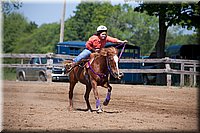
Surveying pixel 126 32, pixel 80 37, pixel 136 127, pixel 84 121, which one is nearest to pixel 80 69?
pixel 84 121

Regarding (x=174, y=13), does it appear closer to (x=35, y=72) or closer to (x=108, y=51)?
(x=35, y=72)

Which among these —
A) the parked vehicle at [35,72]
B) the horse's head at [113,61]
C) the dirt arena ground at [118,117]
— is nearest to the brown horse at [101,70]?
the horse's head at [113,61]

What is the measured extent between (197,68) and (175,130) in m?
13.8

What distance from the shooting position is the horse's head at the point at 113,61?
973cm

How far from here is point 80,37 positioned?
186 feet

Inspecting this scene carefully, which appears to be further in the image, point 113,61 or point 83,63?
point 83,63

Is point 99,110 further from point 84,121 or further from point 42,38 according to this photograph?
point 42,38

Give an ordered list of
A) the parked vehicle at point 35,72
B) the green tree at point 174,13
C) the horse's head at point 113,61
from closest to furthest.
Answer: the horse's head at point 113,61 → the green tree at point 174,13 → the parked vehicle at point 35,72

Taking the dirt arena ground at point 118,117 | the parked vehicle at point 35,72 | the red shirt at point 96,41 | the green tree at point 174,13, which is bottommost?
the dirt arena ground at point 118,117

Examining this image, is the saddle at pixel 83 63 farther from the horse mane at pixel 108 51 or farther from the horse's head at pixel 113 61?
the horse's head at pixel 113 61

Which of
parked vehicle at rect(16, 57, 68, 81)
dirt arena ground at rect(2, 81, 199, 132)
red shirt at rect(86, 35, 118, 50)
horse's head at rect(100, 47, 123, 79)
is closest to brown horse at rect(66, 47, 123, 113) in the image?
horse's head at rect(100, 47, 123, 79)

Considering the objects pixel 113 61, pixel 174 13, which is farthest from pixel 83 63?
pixel 174 13

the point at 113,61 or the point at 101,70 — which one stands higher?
the point at 113,61

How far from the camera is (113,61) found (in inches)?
386
